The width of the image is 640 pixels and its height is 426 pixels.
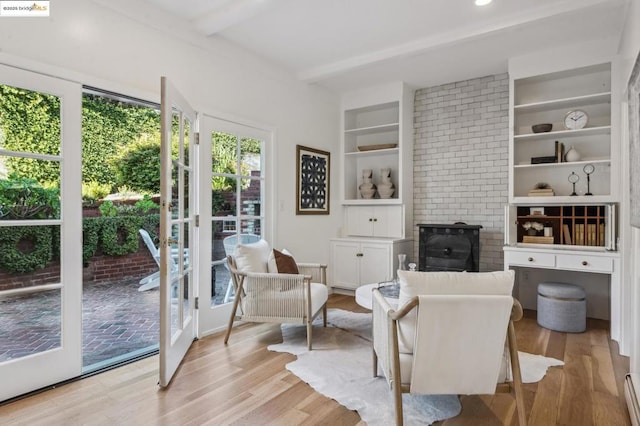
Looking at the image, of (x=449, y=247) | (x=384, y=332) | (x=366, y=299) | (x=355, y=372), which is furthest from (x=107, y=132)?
(x=384, y=332)

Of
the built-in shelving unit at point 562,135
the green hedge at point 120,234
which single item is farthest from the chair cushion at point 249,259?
the green hedge at point 120,234

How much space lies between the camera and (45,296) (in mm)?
2332

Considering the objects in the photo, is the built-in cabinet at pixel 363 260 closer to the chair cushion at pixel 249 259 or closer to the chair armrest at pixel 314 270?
the chair armrest at pixel 314 270

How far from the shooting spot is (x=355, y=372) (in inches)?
101

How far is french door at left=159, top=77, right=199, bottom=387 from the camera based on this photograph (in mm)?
2416

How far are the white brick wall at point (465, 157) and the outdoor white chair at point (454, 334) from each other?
9.65 feet

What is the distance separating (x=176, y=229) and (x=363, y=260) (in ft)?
8.58

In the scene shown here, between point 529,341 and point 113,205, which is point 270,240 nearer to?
point 529,341

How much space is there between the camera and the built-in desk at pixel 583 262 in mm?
3240

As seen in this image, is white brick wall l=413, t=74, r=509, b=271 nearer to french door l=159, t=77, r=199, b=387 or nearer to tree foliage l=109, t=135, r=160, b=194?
french door l=159, t=77, r=199, b=387

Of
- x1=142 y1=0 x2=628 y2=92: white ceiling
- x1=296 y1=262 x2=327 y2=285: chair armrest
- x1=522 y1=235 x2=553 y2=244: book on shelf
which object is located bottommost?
x1=296 y1=262 x2=327 y2=285: chair armrest

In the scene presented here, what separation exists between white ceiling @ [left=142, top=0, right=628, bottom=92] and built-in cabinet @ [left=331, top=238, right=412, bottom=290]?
2.08 m

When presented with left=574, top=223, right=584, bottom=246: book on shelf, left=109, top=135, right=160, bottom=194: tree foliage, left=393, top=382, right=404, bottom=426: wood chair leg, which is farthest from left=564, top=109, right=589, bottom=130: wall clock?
left=109, top=135, right=160, bottom=194: tree foliage

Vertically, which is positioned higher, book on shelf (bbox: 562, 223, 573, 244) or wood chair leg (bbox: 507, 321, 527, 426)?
book on shelf (bbox: 562, 223, 573, 244)
